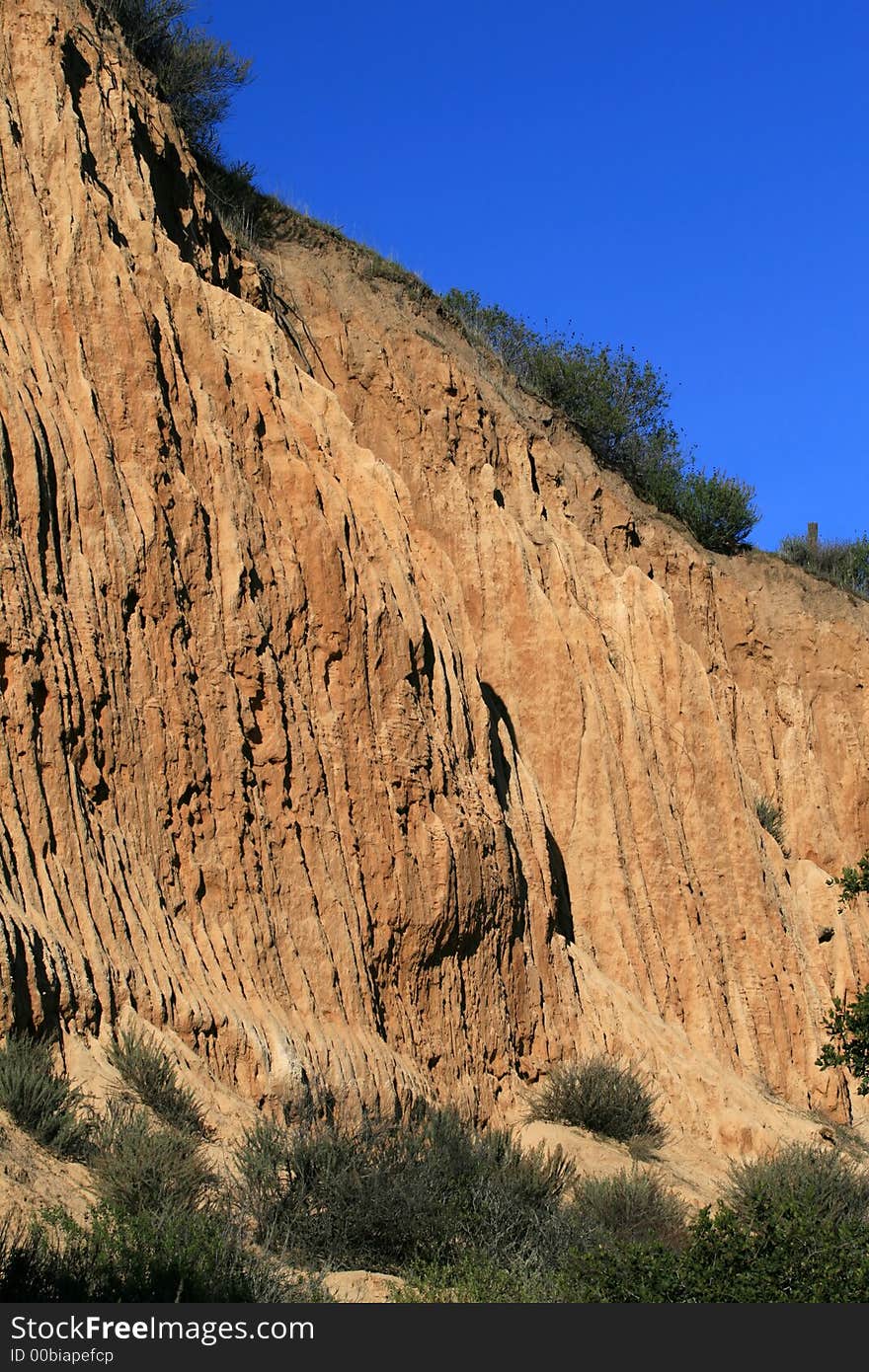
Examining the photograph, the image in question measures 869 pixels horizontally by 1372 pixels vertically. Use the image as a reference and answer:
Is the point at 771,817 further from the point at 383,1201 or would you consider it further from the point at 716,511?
Result: the point at 383,1201

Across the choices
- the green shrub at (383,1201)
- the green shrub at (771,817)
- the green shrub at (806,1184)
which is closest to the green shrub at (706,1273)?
the green shrub at (383,1201)

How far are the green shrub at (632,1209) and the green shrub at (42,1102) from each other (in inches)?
155

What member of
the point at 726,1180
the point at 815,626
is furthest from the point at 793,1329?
the point at 815,626

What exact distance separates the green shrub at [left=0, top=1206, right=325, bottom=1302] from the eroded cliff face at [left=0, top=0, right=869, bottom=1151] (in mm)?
1736

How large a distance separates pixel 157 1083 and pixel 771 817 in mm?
13067

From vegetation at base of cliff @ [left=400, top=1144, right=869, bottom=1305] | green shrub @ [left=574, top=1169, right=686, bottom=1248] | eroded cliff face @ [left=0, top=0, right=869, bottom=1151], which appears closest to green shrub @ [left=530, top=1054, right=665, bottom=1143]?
eroded cliff face @ [left=0, top=0, right=869, bottom=1151]

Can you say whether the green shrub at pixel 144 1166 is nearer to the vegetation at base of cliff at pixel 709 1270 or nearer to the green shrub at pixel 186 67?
the vegetation at base of cliff at pixel 709 1270

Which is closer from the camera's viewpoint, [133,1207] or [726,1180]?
[133,1207]

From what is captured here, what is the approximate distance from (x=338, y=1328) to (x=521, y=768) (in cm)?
974

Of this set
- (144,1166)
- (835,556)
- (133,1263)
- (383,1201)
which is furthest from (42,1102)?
(835,556)

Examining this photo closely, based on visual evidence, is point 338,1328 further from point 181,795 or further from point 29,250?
point 29,250

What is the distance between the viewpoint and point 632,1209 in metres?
12.0

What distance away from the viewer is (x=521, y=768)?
1692 centimetres

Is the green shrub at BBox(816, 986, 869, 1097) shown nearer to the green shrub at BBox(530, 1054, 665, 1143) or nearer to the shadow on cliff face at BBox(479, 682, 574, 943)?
the green shrub at BBox(530, 1054, 665, 1143)
